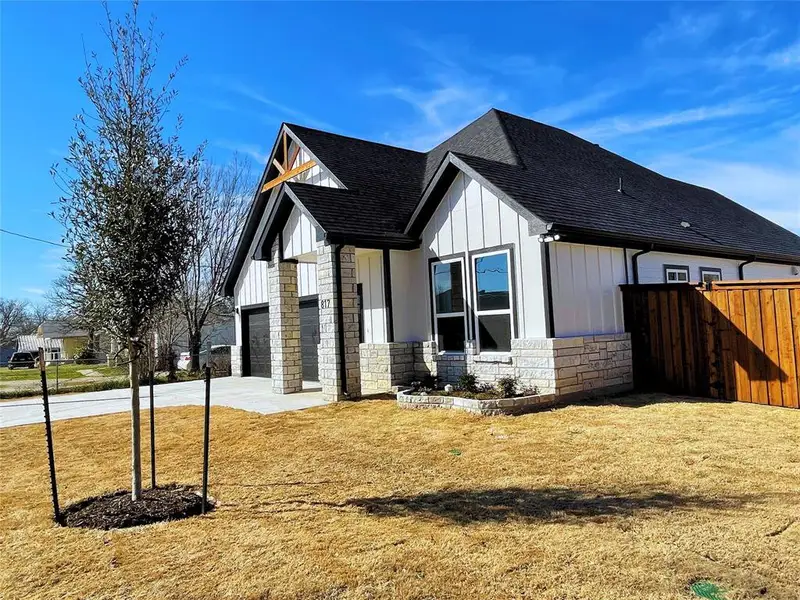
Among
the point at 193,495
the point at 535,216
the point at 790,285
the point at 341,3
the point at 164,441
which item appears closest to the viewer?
the point at 193,495

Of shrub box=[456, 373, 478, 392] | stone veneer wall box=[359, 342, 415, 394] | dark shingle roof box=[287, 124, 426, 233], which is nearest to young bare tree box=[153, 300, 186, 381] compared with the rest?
dark shingle roof box=[287, 124, 426, 233]

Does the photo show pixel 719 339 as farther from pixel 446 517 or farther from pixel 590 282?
pixel 446 517

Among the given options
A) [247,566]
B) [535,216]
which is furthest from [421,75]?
[247,566]

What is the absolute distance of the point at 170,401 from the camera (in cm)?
1188

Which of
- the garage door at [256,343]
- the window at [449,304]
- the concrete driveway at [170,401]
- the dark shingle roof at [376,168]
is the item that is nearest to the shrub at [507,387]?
the window at [449,304]

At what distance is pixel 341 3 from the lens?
9914 millimetres

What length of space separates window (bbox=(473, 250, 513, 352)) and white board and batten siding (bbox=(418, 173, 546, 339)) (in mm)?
184

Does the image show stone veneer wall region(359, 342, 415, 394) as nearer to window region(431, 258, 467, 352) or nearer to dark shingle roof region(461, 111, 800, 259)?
window region(431, 258, 467, 352)

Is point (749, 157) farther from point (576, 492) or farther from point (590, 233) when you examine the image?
point (576, 492)

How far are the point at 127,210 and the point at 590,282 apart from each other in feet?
26.0

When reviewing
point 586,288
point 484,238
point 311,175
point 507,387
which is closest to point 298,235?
point 311,175

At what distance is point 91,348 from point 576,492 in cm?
694

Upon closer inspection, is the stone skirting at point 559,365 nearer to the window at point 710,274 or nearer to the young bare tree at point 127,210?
the window at point 710,274

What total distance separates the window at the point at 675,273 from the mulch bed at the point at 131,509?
10532 millimetres
